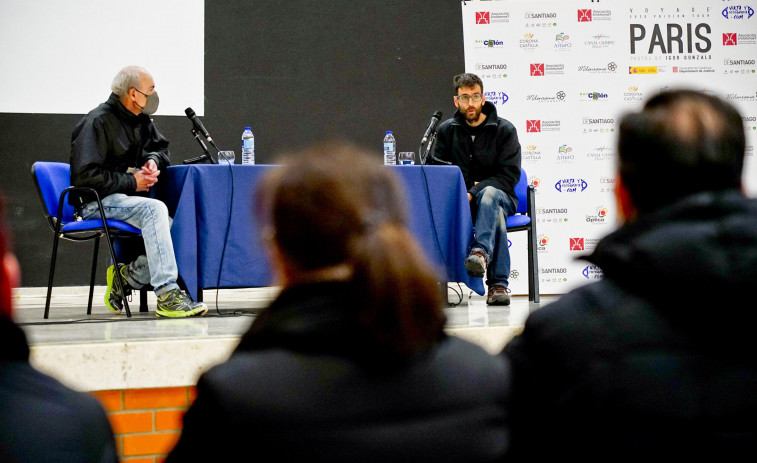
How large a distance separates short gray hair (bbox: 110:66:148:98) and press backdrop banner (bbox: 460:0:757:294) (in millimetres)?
2707

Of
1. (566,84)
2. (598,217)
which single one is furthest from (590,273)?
(566,84)

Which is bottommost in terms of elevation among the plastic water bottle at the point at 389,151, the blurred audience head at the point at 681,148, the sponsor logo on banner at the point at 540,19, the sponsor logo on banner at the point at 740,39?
the blurred audience head at the point at 681,148

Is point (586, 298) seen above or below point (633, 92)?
below

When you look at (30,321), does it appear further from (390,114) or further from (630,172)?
(390,114)

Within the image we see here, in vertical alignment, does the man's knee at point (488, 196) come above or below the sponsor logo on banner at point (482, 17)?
below

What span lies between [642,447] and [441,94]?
506 centimetres

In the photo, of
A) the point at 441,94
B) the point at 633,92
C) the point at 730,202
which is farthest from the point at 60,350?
the point at 633,92

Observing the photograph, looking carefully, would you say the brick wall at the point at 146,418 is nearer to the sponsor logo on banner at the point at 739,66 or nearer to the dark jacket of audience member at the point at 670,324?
the dark jacket of audience member at the point at 670,324

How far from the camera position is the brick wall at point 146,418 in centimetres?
183

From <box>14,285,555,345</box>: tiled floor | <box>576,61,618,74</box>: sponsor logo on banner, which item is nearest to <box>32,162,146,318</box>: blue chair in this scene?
<box>14,285,555,345</box>: tiled floor

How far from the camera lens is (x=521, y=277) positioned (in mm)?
5203

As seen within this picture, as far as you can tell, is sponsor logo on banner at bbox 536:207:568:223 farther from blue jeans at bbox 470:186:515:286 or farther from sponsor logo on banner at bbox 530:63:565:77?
blue jeans at bbox 470:186:515:286

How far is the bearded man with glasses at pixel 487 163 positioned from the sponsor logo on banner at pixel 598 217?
5.46 feet

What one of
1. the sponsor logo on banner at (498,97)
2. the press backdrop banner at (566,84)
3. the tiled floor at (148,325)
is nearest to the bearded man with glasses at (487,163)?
the tiled floor at (148,325)
